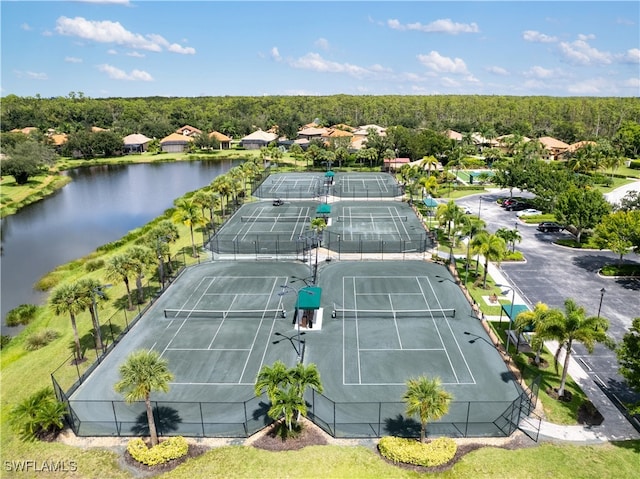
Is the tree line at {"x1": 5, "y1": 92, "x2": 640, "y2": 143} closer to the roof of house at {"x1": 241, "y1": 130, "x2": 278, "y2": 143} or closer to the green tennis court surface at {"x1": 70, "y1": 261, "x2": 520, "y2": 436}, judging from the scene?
the roof of house at {"x1": 241, "y1": 130, "x2": 278, "y2": 143}

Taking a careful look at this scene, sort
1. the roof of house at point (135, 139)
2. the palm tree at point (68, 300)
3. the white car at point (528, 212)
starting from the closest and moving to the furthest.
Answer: the palm tree at point (68, 300) < the white car at point (528, 212) < the roof of house at point (135, 139)

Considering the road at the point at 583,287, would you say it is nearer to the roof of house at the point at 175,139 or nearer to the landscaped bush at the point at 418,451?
the landscaped bush at the point at 418,451

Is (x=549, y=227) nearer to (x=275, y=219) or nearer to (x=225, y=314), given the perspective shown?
(x=275, y=219)

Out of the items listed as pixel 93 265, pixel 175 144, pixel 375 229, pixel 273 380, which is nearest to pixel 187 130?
pixel 175 144

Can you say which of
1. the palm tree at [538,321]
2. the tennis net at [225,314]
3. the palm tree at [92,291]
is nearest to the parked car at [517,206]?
the palm tree at [538,321]

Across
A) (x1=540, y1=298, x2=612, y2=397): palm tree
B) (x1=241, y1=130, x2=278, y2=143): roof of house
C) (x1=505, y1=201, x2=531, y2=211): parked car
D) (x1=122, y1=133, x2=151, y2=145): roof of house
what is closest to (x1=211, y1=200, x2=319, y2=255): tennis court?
(x1=540, y1=298, x2=612, y2=397): palm tree

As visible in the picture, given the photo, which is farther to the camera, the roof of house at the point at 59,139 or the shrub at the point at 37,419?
the roof of house at the point at 59,139
